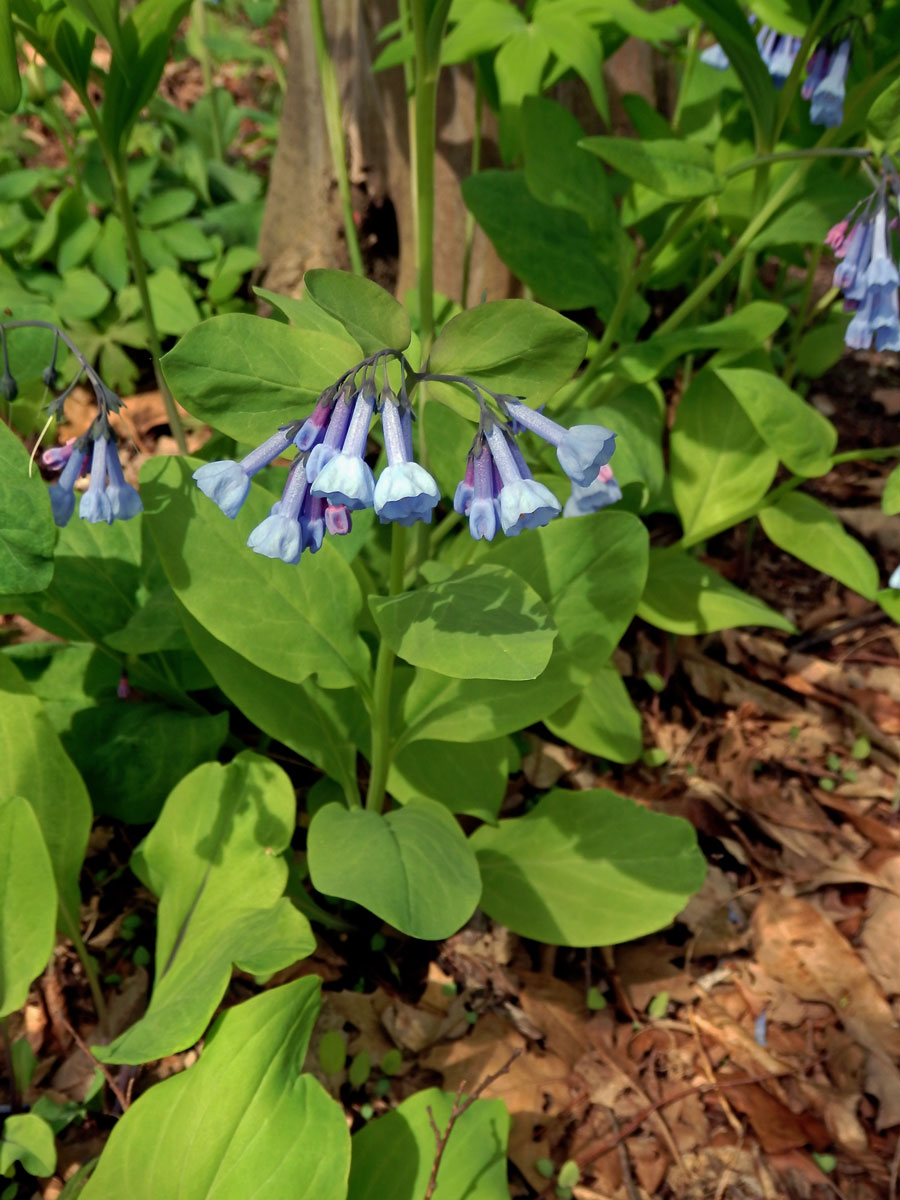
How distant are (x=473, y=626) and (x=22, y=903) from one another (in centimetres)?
79

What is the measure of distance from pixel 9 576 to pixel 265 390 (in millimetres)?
409

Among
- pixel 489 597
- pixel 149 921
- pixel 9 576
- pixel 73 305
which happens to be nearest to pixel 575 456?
pixel 489 597

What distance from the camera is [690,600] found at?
6.18 feet

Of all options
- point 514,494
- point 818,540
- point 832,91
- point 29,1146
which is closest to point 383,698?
point 514,494

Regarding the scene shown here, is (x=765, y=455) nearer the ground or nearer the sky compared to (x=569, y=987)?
nearer the sky

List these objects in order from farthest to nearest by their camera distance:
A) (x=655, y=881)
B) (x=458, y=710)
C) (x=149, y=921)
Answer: (x=149, y=921) < (x=655, y=881) < (x=458, y=710)

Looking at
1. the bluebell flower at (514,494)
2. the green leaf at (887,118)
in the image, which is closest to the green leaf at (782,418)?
the green leaf at (887,118)

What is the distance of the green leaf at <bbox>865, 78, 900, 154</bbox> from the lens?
1304 mm

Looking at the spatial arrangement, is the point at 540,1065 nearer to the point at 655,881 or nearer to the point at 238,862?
the point at 655,881

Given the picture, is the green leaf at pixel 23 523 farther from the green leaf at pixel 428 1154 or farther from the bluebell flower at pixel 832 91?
the bluebell flower at pixel 832 91

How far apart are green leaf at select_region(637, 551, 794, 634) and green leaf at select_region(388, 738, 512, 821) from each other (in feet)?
1.53

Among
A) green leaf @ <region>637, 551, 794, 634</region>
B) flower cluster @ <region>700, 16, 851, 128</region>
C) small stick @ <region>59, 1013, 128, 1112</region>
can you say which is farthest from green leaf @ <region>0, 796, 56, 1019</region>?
flower cluster @ <region>700, 16, 851, 128</region>

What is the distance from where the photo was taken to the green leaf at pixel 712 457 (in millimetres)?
1911

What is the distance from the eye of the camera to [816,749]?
2.10m
